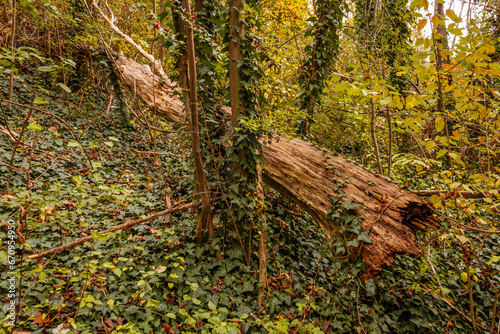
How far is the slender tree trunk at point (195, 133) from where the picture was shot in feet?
7.79

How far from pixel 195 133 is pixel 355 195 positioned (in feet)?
7.08

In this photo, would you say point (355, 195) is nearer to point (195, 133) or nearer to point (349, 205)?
point (349, 205)

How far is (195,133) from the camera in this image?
8.89 ft

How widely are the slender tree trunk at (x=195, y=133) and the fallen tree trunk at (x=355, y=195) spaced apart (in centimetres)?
91

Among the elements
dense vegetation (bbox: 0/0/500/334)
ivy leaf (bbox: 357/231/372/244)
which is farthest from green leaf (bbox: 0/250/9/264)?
ivy leaf (bbox: 357/231/372/244)

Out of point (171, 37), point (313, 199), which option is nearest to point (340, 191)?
point (313, 199)

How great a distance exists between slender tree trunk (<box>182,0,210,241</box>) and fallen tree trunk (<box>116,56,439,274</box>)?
913 mm

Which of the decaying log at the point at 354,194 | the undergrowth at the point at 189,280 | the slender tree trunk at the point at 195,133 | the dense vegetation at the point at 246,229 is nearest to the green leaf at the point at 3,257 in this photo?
the dense vegetation at the point at 246,229

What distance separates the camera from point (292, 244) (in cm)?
380

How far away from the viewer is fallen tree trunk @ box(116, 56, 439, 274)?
8.06 feet

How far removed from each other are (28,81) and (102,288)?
22.2 ft

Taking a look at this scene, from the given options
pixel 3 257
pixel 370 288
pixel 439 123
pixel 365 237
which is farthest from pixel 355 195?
pixel 3 257

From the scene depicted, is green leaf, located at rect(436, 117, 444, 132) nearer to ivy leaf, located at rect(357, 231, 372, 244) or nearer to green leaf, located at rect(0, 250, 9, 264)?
ivy leaf, located at rect(357, 231, 372, 244)

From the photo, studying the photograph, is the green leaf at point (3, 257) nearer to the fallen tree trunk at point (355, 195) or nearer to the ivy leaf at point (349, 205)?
the fallen tree trunk at point (355, 195)
